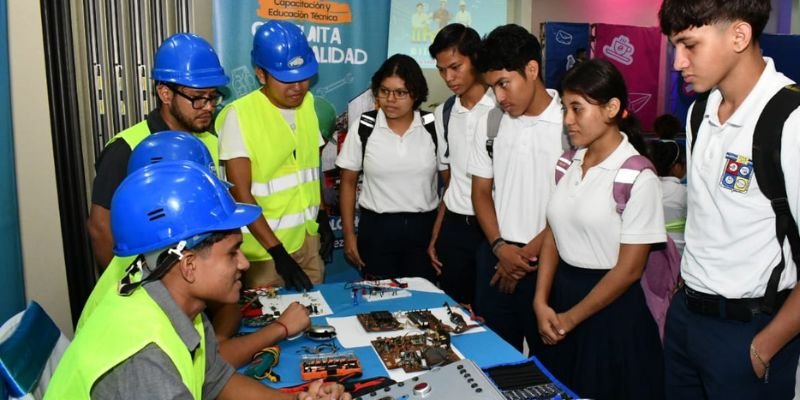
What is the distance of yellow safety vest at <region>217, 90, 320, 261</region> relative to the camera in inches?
99.0

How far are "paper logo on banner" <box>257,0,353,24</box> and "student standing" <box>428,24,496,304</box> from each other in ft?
3.40

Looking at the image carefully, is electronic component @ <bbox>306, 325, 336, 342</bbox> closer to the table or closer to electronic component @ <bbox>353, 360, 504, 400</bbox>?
the table

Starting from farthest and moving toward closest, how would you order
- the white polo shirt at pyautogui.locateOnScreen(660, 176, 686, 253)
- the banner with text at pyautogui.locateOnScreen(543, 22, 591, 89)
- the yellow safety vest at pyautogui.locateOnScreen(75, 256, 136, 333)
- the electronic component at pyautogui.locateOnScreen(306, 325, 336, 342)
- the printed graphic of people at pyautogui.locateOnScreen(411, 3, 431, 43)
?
the banner with text at pyautogui.locateOnScreen(543, 22, 591, 89) → the printed graphic of people at pyautogui.locateOnScreen(411, 3, 431, 43) → the white polo shirt at pyautogui.locateOnScreen(660, 176, 686, 253) → the electronic component at pyautogui.locateOnScreen(306, 325, 336, 342) → the yellow safety vest at pyautogui.locateOnScreen(75, 256, 136, 333)

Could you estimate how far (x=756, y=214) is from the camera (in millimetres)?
1407

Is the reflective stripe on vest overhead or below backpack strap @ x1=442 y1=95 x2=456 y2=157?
below

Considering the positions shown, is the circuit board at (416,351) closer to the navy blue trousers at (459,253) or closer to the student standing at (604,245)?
the student standing at (604,245)

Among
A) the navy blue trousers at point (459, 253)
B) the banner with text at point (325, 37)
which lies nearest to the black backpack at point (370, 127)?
the navy blue trousers at point (459, 253)

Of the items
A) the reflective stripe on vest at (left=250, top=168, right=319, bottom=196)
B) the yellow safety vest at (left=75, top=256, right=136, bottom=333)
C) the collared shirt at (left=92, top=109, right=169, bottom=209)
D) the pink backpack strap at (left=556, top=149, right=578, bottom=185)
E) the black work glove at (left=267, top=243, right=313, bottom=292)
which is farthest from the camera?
the reflective stripe on vest at (left=250, top=168, right=319, bottom=196)

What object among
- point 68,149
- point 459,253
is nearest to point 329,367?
point 459,253

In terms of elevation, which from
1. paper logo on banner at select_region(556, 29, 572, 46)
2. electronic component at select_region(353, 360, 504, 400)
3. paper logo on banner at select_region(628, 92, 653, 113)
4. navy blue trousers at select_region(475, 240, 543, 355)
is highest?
paper logo on banner at select_region(556, 29, 572, 46)

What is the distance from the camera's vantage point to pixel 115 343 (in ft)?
3.51

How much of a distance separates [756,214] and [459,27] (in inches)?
64.9

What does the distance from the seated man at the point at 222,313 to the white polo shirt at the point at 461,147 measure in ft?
3.65

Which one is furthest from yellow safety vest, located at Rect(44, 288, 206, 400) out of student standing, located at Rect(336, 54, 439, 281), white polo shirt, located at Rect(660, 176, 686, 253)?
white polo shirt, located at Rect(660, 176, 686, 253)
